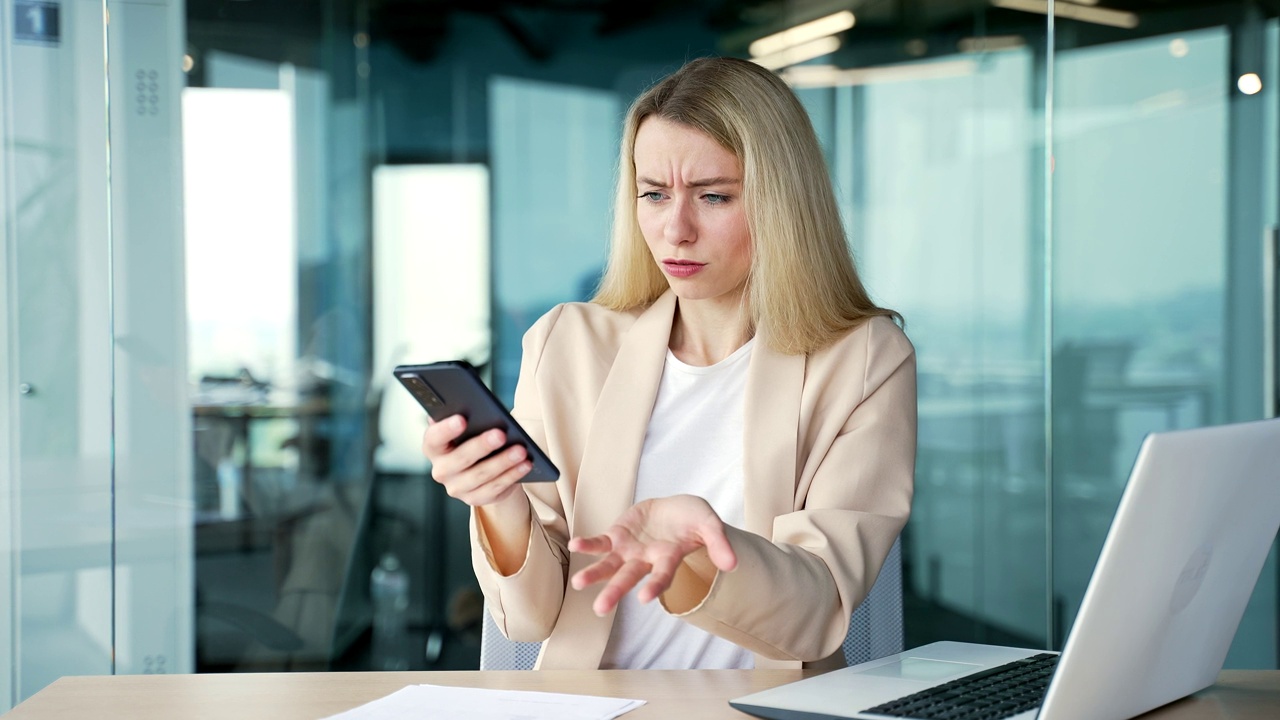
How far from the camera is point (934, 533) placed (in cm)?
420

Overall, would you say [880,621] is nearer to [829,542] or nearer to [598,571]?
[829,542]

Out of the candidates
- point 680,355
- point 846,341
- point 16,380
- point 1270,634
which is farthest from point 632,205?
point 1270,634

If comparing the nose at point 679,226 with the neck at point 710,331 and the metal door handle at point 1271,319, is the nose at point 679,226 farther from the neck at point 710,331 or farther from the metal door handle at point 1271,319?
the metal door handle at point 1271,319

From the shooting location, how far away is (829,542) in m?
1.53

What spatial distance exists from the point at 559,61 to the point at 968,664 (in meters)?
3.43

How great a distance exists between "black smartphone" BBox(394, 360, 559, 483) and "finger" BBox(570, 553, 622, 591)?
0.15m

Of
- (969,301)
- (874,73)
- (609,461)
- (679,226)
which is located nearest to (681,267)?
(679,226)

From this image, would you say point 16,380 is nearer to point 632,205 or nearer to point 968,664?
point 632,205

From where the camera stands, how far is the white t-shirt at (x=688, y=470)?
1702mm

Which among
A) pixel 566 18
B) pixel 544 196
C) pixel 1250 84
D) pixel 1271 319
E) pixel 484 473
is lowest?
pixel 484 473

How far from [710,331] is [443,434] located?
0.66 m

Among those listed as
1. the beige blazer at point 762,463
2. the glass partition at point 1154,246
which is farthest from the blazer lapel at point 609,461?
the glass partition at point 1154,246

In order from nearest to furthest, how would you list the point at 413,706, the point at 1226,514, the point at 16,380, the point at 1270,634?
the point at 1226,514
the point at 413,706
the point at 16,380
the point at 1270,634

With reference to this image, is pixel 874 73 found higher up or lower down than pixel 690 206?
higher up
